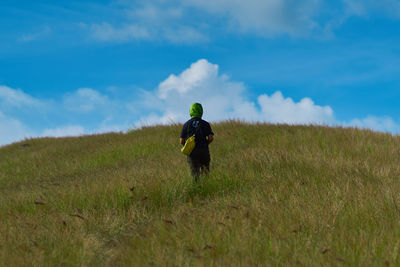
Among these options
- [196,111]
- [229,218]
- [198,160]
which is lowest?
[229,218]

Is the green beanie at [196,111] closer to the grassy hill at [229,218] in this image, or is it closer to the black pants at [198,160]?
the black pants at [198,160]

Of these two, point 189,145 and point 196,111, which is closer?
point 189,145

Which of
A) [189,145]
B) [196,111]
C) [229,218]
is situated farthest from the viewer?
[196,111]

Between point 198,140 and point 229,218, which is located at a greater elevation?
point 198,140

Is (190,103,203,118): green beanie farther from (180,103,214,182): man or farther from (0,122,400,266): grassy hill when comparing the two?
(0,122,400,266): grassy hill

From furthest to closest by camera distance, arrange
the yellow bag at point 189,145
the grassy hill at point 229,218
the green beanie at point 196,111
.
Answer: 1. the green beanie at point 196,111
2. the yellow bag at point 189,145
3. the grassy hill at point 229,218

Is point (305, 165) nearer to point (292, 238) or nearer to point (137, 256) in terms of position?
point (292, 238)

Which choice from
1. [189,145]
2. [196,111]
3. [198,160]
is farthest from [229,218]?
[196,111]

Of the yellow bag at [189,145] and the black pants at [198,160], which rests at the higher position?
the yellow bag at [189,145]

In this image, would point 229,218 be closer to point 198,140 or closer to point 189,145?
point 189,145

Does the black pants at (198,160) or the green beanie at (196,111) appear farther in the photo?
the green beanie at (196,111)

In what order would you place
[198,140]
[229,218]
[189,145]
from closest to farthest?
[229,218] < [189,145] < [198,140]

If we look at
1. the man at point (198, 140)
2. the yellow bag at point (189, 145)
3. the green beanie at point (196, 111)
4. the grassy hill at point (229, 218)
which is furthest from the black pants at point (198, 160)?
the green beanie at point (196, 111)

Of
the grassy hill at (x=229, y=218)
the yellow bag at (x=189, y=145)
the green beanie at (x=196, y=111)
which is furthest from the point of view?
the green beanie at (x=196, y=111)
